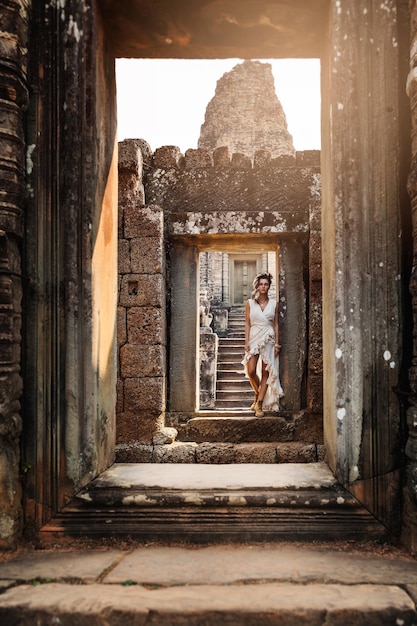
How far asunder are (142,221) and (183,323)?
1416mm

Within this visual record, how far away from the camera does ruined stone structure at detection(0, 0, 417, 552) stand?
232 cm

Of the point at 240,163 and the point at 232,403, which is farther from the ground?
the point at 240,163

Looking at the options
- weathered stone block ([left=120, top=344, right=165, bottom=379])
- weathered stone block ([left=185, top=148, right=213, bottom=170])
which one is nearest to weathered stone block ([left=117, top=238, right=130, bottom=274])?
weathered stone block ([left=120, top=344, right=165, bottom=379])

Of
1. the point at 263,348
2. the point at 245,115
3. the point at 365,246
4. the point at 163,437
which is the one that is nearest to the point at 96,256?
the point at 365,246

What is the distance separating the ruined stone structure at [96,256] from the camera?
7.60ft

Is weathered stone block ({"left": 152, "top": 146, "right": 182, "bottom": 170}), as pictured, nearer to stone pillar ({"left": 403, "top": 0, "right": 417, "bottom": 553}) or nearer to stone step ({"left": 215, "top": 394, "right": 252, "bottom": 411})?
stone pillar ({"left": 403, "top": 0, "right": 417, "bottom": 553})

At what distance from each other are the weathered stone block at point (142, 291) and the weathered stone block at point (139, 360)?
522mm

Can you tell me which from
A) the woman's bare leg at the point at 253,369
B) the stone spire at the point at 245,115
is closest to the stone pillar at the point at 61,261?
the woman's bare leg at the point at 253,369

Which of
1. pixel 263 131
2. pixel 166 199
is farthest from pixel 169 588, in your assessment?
pixel 263 131

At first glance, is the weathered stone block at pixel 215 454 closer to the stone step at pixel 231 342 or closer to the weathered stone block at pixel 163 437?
the weathered stone block at pixel 163 437

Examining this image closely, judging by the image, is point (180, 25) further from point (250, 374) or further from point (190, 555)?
point (250, 374)

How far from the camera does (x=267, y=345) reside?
23.2 ft

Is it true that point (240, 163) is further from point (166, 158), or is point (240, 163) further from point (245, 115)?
point (245, 115)

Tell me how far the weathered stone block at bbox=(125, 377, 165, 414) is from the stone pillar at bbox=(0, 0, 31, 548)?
378cm
